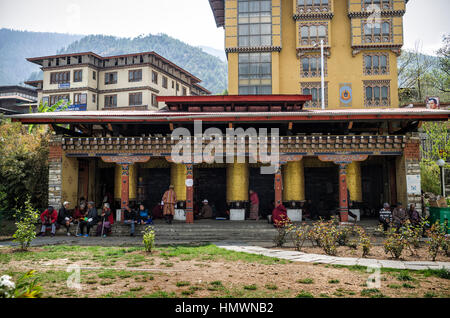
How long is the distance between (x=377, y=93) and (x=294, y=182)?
13.0m

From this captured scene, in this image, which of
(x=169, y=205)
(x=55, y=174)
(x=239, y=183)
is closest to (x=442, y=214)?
(x=239, y=183)

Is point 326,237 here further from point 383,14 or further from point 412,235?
point 383,14

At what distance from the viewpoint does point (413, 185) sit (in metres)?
16.0

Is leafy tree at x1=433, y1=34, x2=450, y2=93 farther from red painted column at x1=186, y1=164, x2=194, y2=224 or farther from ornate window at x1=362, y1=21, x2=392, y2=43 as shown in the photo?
red painted column at x1=186, y1=164, x2=194, y2=224

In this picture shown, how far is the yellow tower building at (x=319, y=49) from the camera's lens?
26422mm

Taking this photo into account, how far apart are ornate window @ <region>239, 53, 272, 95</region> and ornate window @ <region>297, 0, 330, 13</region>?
4.57 metres

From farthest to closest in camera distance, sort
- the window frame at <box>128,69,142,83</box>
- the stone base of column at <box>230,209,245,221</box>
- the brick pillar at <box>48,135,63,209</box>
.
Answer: the window frame at <box>128,69,142,83</box> → the stone base of column at <box>230,209,245,221</box> → the brick pillar at <box>48,135,63,209</box>

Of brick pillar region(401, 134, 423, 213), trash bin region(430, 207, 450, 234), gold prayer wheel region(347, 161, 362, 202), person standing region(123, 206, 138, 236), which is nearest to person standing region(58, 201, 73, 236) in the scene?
person standing region(123, 206, 138, 236)

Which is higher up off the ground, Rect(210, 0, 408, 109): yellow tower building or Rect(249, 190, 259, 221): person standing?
Rect(210, 0, 408, 109): yellow tower building

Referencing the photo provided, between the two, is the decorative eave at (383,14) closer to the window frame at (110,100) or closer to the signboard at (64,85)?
the window frame at (110,100)

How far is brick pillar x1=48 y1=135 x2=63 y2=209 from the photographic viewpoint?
648 inches
